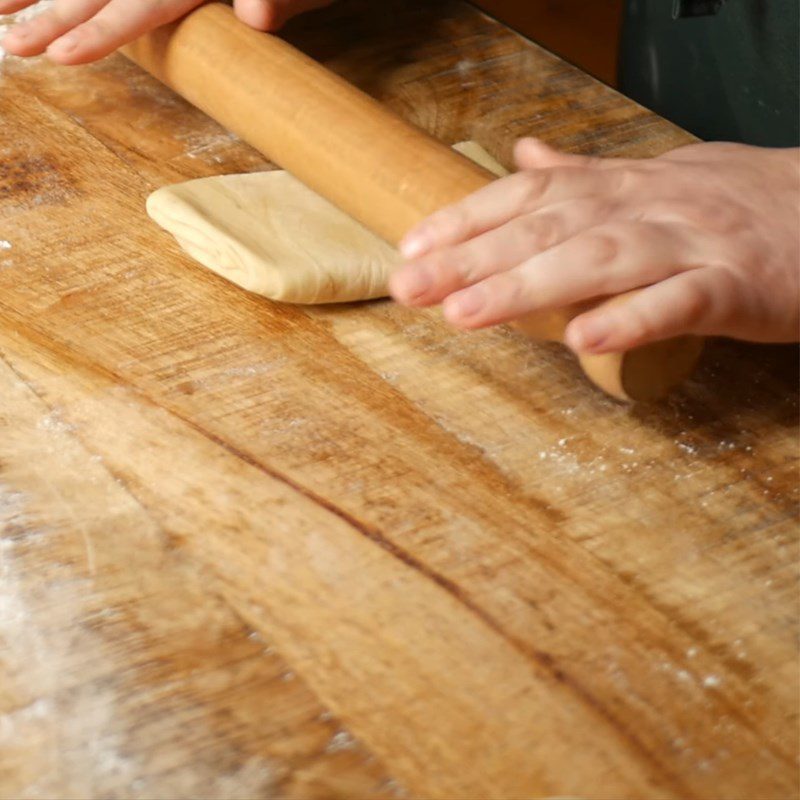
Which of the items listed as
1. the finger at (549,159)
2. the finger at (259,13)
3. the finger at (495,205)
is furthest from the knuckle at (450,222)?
the finger at (259,13)

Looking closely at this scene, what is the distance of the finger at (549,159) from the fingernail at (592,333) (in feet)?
0.60

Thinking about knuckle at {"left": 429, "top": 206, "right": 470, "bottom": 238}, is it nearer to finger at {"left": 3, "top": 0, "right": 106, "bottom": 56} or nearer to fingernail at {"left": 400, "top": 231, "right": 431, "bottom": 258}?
fingernail at {"left": 400, "top": 231, "right": 431, "bottom": 258}

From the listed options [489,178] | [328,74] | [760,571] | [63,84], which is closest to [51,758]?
[760,571]

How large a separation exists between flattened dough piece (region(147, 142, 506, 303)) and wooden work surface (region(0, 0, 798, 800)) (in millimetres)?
24

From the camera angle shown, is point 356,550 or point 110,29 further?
point 110,29

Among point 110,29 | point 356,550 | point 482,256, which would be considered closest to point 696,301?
point 482,256

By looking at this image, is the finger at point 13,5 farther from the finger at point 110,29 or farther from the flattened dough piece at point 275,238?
the flattened dough piece at point 275,238

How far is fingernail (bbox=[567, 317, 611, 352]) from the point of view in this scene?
0.78m

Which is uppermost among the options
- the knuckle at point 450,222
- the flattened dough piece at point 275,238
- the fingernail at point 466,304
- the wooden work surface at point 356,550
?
the knuckle at point 450,222

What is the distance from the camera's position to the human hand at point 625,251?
0.79m

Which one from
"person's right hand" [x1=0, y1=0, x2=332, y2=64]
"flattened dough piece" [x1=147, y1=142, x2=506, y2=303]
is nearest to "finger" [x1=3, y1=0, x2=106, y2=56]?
"person's right hand" [x1=0, y1=0, x2=332, y2=64]

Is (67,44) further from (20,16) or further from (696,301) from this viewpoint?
(696,301)

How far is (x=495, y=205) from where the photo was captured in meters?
0.85

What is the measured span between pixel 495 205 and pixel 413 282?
0.33ft
